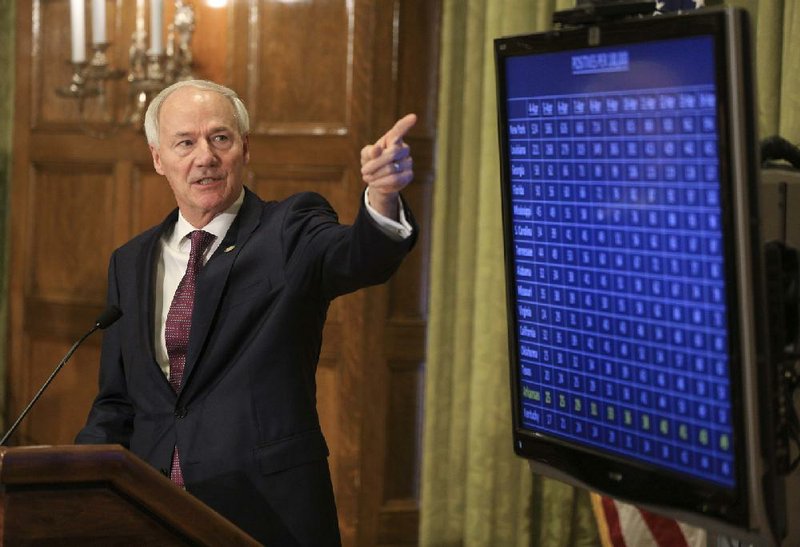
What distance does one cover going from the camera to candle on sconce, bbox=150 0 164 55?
13.4 ft

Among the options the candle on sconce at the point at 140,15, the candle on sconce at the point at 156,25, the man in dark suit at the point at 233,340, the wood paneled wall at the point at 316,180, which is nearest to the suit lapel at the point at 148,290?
the man in dark suit at the point at 233,340

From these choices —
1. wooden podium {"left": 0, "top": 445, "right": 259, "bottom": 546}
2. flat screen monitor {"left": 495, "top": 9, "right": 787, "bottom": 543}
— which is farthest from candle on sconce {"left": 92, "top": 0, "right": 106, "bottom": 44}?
wooden podium {"left": 0, "top": 445, "right": 259, "bottom": 546}

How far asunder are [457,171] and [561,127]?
2352mm

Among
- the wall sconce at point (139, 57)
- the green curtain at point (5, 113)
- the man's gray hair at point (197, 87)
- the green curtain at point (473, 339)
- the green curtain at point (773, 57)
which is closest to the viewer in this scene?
the man's gray hair at point (197, 87)

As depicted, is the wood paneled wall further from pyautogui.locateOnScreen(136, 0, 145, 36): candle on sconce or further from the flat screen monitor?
the flat screen monitor

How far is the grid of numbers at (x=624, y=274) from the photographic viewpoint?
131cm

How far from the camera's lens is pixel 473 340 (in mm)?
3734

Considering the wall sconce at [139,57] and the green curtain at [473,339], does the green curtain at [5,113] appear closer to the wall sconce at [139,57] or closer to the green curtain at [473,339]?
the wall sconce at [139,57]

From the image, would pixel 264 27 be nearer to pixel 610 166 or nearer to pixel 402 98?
pixel 402 98

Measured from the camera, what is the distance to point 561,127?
1501mm

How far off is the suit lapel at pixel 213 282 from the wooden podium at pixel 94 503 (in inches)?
26.0

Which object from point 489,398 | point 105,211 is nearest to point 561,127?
point 489,398

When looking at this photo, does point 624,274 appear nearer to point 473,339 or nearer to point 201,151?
point 201,151

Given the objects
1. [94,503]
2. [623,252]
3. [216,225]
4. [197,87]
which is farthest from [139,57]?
[623,252]
